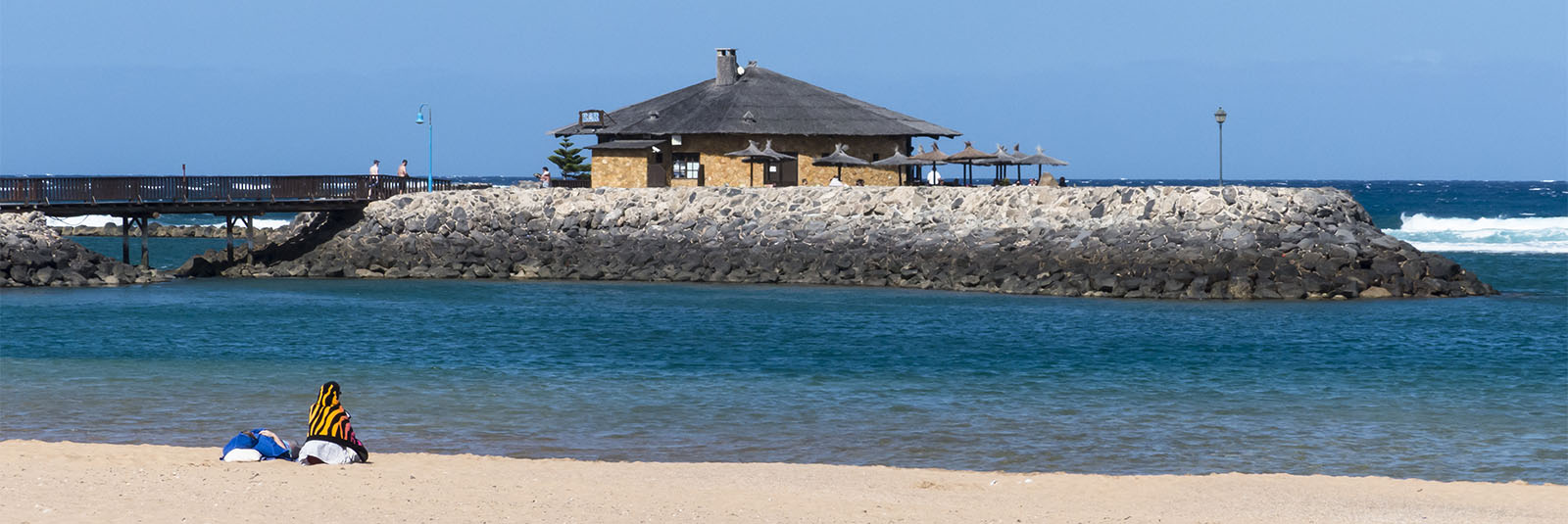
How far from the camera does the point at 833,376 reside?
2394cm

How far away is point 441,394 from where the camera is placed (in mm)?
21484

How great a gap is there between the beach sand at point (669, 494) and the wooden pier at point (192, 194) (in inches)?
1225

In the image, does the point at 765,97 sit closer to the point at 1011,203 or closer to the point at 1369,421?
the point at 1011,203

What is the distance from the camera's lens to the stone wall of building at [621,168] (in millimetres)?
53688

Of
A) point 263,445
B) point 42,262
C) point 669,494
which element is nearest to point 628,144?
point 42,262

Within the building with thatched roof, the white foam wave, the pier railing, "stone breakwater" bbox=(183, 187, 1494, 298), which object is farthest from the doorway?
the white foam wave

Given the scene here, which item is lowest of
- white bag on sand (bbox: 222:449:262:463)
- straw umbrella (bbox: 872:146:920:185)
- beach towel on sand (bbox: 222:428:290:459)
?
white bag on sand (bbox: 222:449:262:463)

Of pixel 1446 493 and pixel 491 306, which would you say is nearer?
pixel 1446 493

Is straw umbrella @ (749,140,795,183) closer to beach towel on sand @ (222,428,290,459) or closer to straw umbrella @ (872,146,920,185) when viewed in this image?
straw umbrella @ (872,146,920,185)

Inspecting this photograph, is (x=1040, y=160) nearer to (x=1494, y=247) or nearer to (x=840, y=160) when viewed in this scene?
(x=840, y=160)

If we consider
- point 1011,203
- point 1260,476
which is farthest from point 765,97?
point 1260,476

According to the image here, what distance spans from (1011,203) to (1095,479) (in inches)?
1140

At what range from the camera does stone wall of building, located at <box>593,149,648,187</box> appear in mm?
53688

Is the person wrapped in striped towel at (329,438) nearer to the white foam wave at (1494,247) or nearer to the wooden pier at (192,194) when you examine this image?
the wooden pier at (192,194)
